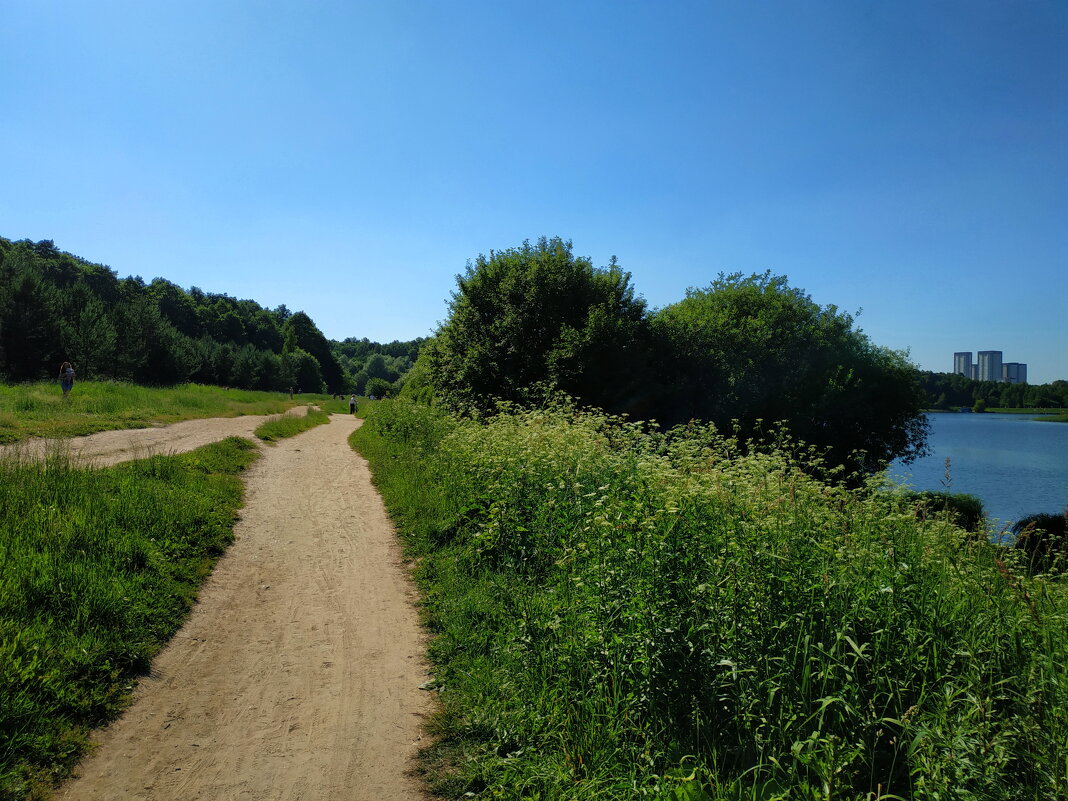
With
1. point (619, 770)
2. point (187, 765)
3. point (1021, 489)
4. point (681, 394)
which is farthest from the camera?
point (681, 394)

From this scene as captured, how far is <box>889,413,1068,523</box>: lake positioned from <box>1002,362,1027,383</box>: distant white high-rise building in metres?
4.36

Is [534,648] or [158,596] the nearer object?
[534,648]

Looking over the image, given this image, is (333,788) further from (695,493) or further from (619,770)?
(695,493)

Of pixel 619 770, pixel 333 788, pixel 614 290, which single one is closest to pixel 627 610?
pixel 619 770

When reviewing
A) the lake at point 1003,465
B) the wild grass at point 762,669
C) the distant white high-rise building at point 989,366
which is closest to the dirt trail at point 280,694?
the wild grass at point 762,669

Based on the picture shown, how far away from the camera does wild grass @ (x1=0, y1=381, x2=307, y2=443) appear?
1411 cm

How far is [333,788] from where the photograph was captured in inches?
124

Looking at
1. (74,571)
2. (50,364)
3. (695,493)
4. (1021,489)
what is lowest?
(1021,489)

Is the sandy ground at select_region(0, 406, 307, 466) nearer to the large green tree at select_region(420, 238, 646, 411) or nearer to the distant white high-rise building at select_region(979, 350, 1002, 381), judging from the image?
the large green tree at select_region(420, 238, 646, 411)

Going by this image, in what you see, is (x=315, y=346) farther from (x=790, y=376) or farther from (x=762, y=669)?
(x=762, y=669)

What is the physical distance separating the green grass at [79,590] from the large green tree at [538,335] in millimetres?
15444

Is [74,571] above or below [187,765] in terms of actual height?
above

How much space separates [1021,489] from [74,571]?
28.6m

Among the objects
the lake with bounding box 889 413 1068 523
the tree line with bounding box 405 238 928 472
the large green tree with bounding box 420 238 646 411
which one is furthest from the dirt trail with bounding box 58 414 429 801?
the large green tree with bounding box 420 238 646 411
